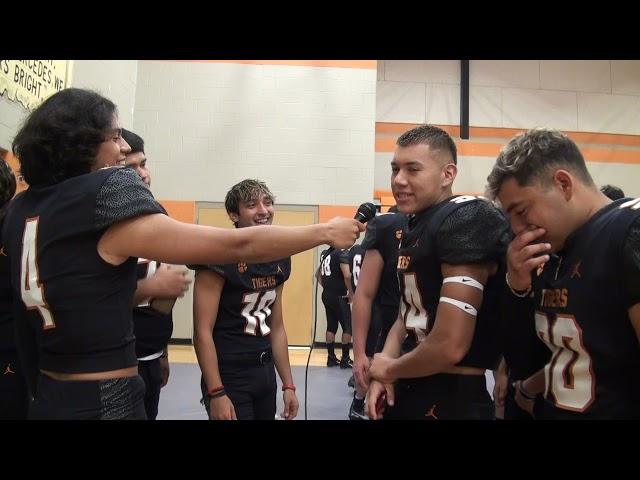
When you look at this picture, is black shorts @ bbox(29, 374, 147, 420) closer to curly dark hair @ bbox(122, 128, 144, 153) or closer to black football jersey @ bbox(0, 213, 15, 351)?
black football jersey @ bbox(0, 213, 15, 351)

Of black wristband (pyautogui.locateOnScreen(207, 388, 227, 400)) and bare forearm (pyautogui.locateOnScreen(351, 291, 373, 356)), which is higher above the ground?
bare forearm (pyautogui.locateOnScreen(351, 291, 373, 356))

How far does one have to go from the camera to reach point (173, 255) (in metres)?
1.28

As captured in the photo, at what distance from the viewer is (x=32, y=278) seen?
1265 millimetres

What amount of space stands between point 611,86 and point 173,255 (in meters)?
11.2

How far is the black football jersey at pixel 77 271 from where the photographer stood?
1233 mm

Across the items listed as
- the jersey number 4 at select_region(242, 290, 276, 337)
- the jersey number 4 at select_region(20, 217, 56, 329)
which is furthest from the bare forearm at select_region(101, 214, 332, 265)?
the jersey number 4 at select_region(242, 290, 276, 337)

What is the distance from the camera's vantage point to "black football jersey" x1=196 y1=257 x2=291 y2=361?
7.82ft

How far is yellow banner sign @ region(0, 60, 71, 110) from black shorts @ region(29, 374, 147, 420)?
9.71ft

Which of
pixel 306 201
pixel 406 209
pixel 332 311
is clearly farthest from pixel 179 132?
pixel 406 209

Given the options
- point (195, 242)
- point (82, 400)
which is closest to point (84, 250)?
point (195, 242)

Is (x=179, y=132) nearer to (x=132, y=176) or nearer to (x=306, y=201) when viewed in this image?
(x=306, y=201)

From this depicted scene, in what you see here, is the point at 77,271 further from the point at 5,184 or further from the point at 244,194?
the point at 244,194

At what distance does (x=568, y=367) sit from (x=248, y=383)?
1.58 m

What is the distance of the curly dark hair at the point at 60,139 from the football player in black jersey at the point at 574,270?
1.23 meters
